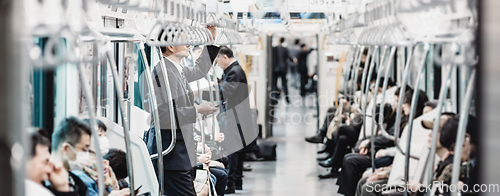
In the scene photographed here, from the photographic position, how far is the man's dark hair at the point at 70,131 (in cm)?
158

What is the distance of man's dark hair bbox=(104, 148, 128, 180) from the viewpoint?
2.06m

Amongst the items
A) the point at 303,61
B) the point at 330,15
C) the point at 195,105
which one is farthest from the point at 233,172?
the point at 303,61

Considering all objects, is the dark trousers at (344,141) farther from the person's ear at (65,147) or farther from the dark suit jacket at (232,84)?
the person's ear at (65,147)

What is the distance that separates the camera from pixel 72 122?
1.67m

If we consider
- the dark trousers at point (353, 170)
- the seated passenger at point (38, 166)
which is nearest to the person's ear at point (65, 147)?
the seated passenger at point (38, 166)

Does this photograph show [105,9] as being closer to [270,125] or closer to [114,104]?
[114,104]

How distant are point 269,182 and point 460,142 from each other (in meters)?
4.39

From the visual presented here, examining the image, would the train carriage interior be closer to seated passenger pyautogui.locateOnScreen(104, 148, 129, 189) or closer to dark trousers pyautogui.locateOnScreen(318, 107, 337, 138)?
seated passenger pyautogui.locateOnScreen(104, 148, 129, 189)

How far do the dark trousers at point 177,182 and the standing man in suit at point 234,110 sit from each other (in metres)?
2.01

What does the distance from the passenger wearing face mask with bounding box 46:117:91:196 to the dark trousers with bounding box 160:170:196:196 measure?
1.21 metres

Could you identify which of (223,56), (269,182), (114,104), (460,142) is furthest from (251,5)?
(460,142)

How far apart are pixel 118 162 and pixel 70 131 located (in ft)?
1.58

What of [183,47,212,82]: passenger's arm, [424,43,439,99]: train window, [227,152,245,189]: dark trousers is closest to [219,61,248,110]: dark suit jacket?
[227,152,245,189]: dark trousers

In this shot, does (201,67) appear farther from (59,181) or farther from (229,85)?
(59,181)
